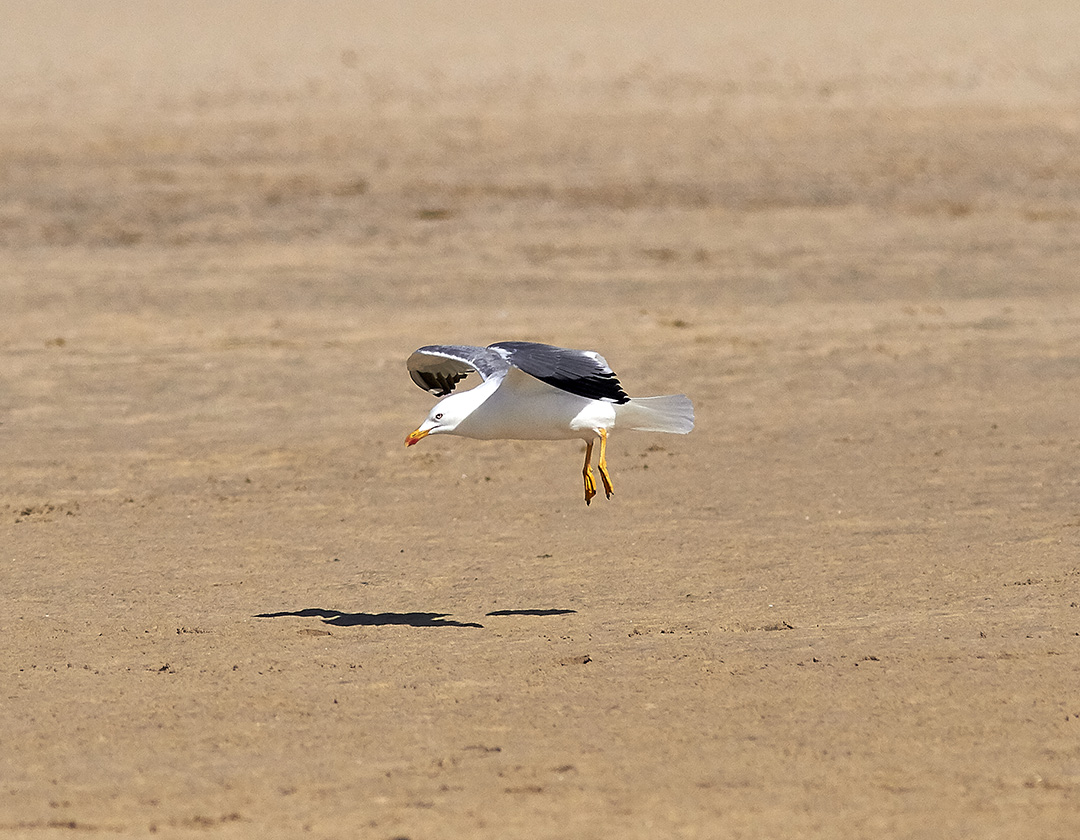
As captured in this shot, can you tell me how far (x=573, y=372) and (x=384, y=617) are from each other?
1482mm

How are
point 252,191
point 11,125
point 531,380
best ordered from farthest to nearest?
point 11,125, point 252,191, point 531,380

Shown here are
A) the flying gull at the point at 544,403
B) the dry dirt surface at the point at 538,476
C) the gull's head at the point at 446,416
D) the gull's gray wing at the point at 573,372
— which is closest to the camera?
the dry dirt surface at the point at 538,476

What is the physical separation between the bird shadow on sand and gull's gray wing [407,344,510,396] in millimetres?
1187

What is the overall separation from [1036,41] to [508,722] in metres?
31.5

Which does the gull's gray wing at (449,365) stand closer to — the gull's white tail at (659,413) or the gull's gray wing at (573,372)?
the gull's gray wing at (573,372)

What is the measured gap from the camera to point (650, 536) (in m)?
9.62

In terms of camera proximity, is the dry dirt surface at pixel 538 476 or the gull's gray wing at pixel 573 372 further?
the gull's gray wing at pixel 573 372

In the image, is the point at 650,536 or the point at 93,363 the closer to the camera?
the point at 650,536

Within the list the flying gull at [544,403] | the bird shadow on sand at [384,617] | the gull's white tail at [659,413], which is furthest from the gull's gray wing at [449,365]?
the bird shadow on sand at [384,617]

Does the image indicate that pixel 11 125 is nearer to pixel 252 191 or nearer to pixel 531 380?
pixel 252 191

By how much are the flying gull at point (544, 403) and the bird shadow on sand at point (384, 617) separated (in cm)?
82

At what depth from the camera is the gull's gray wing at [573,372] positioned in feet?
25.9

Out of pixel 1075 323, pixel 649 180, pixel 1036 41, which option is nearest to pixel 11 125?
pixel 649 180

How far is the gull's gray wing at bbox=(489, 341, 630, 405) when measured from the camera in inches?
311
